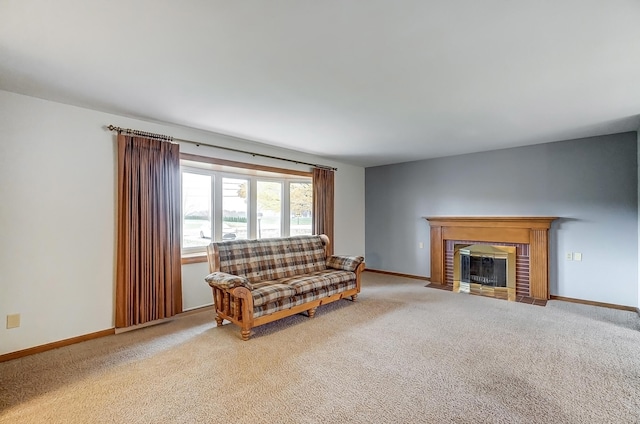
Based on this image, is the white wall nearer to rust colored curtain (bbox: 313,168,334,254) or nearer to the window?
the window

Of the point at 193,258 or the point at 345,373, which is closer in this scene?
the point at 345,373

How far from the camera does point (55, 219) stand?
9.63 ft

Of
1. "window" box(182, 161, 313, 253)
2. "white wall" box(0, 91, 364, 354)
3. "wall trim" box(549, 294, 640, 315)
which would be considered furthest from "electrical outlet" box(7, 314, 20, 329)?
"wall trim" box(549, 294, 640, 315)

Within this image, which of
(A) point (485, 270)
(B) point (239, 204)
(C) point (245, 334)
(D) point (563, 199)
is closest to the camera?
(C) point (245, 334)

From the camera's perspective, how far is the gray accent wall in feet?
13.5

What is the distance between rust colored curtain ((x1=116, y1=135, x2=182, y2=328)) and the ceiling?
0.47m

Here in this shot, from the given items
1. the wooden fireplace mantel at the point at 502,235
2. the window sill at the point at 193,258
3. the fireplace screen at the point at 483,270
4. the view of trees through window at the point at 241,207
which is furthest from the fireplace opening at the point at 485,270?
the window sill at the point at 193,258

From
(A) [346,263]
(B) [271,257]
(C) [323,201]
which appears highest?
(C) [323,201]

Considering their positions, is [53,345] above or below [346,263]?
below

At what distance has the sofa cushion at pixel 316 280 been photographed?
12.0 ft

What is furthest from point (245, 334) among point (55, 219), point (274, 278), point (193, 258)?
point (55, 219)

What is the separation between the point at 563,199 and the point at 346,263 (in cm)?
337

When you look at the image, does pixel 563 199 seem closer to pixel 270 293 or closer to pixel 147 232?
pixel 270 293

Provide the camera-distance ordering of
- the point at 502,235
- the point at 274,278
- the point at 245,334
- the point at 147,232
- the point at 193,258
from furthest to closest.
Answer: the point at 502,235
the point at 274,278
the point at 193,258
the point at 147,232
the point at 245,334
